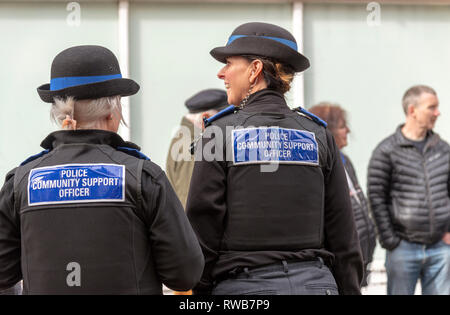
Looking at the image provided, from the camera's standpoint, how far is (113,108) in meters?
2.71

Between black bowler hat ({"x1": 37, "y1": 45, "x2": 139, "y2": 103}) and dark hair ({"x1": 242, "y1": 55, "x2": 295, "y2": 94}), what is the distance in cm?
71

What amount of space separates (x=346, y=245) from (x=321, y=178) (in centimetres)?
34

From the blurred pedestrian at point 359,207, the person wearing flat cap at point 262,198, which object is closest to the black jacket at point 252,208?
the person wearing flat cap at point 262,198

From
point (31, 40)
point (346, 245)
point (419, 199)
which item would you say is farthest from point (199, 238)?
point (31, 40)

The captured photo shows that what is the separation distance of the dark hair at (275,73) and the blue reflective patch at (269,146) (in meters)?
0.25

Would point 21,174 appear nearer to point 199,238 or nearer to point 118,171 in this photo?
point 118,171

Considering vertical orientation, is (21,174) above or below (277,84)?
below

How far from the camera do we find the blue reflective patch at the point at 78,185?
2555 mm

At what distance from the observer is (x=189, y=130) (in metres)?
5.70

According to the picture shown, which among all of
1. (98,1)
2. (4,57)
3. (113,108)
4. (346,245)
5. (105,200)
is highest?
(98,1)

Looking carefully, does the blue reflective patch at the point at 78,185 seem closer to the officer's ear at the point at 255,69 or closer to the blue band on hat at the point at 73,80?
the blue band on hat at the point at 73,80

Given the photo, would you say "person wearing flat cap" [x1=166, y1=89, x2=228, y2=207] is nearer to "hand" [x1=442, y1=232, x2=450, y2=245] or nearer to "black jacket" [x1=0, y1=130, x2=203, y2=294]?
"hand" [x1=442, y1=232, x2=450, y2=245]

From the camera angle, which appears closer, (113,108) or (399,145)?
(113,108)

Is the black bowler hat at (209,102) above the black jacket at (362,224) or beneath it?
above
